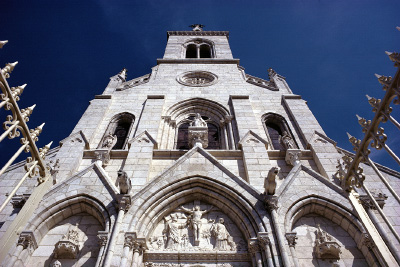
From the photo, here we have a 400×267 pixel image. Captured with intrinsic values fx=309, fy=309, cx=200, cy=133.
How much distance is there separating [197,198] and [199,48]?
17.1 metres

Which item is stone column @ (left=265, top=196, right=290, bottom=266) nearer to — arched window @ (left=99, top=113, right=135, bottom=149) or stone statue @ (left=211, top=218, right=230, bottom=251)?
stone statue @ (left=211, top=218, right=230, bottom=251)

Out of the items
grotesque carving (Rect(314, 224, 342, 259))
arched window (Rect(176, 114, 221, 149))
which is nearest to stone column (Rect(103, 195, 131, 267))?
arched window (Rect(176, 114, 221, 149))

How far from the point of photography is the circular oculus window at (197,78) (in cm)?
1697

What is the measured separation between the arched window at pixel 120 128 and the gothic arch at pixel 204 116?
1626 millimetres

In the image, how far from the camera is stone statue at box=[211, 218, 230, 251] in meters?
7.86

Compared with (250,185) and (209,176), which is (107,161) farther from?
(250,185)

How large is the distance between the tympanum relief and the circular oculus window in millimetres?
9217

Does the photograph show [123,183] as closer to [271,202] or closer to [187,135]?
[271,202]

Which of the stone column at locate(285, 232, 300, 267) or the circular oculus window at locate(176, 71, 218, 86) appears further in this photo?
the circular oculus window at locate(176, 71, 218, 86)

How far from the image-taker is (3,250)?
5.23 meters

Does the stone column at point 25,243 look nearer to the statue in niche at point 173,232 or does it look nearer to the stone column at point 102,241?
the stone column at point 102,241

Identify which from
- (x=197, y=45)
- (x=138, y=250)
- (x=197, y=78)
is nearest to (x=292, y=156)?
(x=138, y=250)

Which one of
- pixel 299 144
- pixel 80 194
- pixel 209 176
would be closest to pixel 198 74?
pixel 299 144

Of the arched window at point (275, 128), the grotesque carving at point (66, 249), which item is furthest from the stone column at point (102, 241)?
the arched window at point (275, 128)
